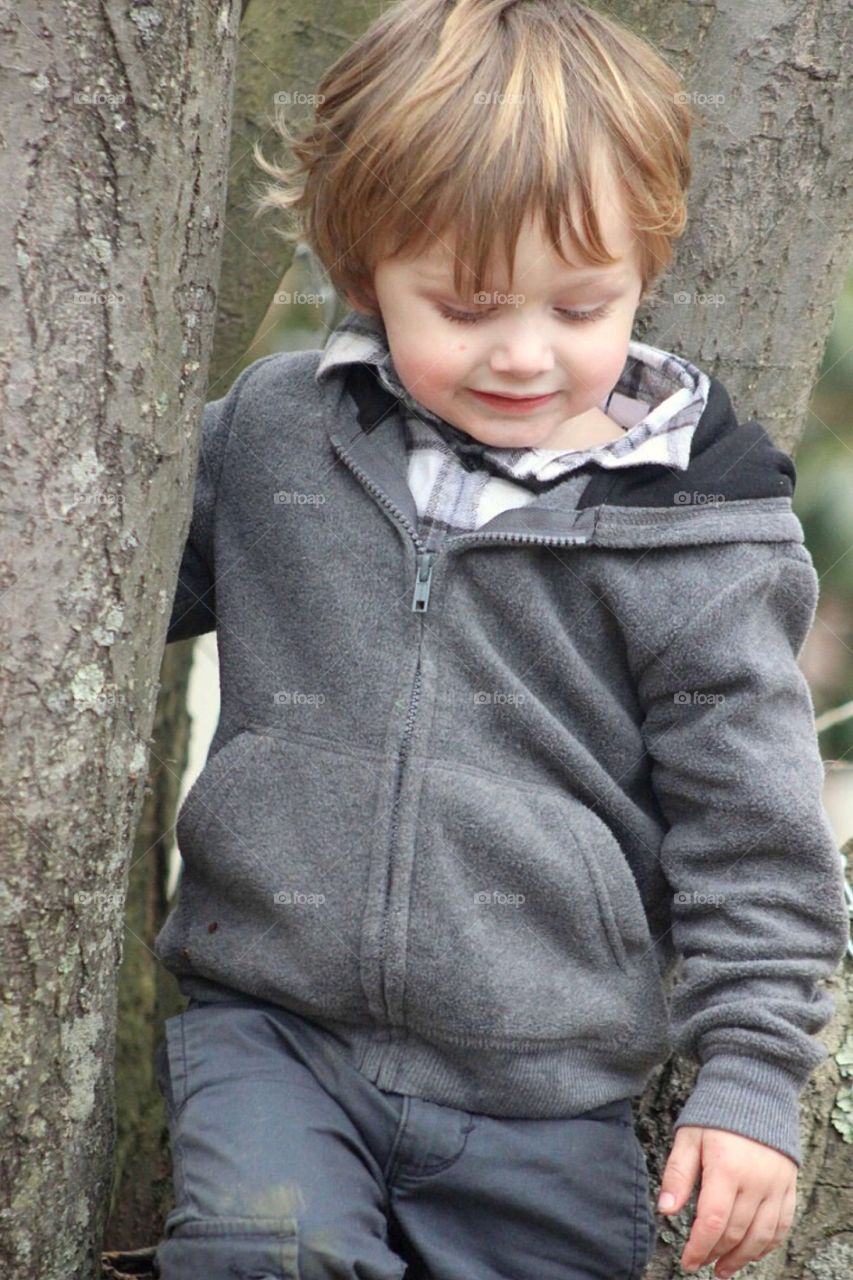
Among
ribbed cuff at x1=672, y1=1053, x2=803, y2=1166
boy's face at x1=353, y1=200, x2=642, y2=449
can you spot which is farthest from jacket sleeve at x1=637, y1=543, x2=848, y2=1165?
boy's face at x1=353, y1=200, x2=642, y2=449

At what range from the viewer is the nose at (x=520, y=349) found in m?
1.68

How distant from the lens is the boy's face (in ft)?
5.54

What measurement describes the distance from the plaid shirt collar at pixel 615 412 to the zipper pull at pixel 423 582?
15cm

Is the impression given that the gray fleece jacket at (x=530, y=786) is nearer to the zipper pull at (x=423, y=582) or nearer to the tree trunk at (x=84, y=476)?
the zipper pull at (x=423, y=582)

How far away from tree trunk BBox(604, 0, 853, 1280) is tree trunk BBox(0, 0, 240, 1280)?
753mm

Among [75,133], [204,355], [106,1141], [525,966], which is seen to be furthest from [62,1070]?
[75,133]

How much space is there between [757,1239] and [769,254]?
4.10 ft

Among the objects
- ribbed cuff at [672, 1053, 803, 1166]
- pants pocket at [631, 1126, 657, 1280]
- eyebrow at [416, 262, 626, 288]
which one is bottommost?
pants pocket at [631, 1126, 657, 1280]

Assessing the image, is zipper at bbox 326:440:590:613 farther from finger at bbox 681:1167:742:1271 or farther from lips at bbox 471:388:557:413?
finger at bbox 681:1167:742:1271

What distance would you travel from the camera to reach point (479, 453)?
183 cm

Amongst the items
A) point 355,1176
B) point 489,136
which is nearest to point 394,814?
point 355,1176

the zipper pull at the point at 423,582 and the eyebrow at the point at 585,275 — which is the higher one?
the eyebrow at the point at 585,275

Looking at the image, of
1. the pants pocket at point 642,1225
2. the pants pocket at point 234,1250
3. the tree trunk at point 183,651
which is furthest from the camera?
the tree trunk at point 183,651

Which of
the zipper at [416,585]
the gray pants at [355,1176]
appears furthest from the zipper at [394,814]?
the gray pants at [355,1176]
